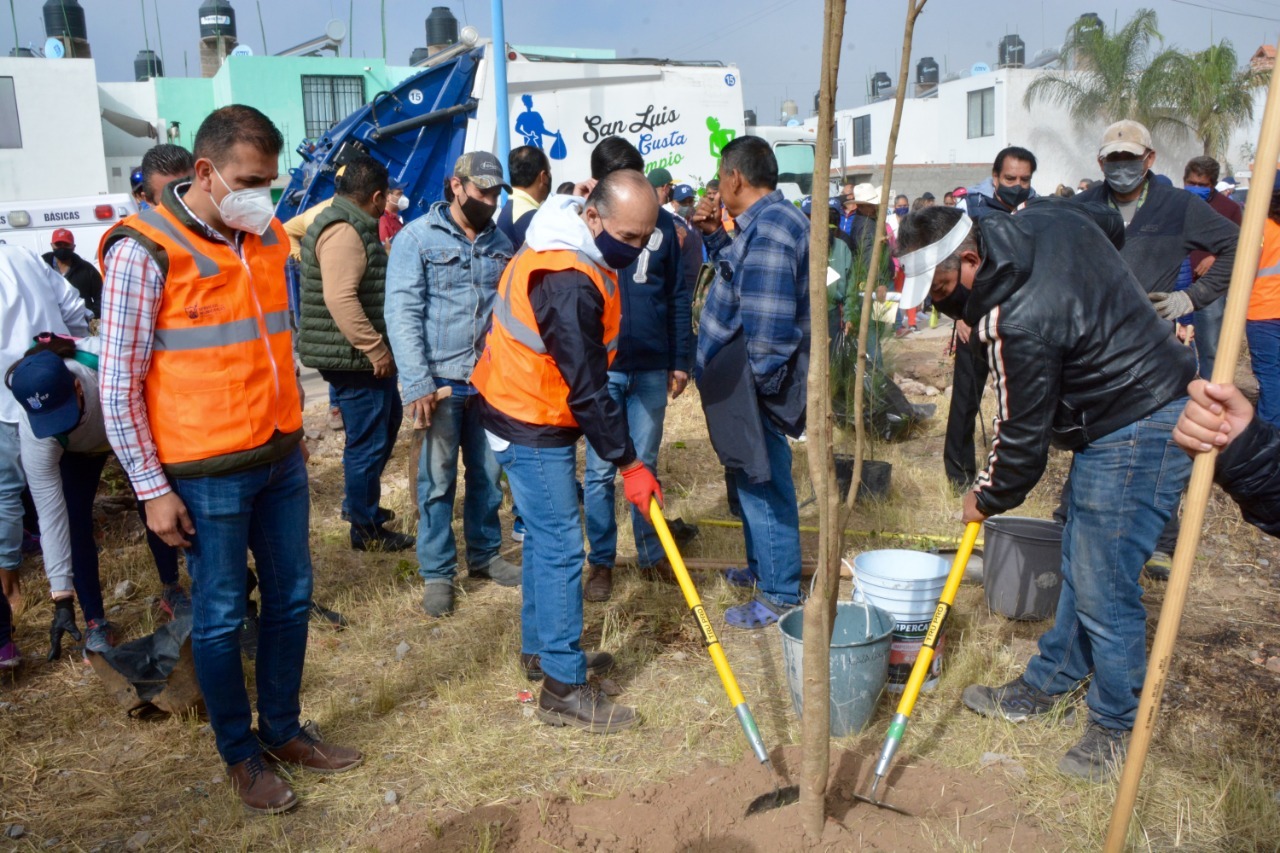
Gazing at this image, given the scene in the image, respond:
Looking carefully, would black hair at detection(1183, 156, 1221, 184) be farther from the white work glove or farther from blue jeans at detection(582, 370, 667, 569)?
blue jeans at detection(582, 370, 667, 569)

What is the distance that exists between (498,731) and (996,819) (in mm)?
1710

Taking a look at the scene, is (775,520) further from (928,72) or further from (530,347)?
(928,72)

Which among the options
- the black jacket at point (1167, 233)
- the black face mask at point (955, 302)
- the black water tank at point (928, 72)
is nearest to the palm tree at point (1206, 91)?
the black water tank at point (928, 72)

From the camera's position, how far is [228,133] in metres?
2.87

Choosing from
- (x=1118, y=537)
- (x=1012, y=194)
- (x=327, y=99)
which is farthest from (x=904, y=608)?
(x=327, y=99)

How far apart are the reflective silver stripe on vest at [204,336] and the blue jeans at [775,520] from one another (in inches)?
84.4

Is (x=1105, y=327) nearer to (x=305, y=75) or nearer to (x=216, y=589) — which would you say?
(x=216, y=589)

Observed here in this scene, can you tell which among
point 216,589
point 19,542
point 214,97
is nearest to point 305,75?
point 214,97

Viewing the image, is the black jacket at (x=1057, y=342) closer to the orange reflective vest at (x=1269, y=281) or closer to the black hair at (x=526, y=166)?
the black hair at (x=526, y=166)

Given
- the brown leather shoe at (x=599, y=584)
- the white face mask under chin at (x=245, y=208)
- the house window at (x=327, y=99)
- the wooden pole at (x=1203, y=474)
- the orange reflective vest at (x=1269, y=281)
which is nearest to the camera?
the wooden pole at (x=1203, y=474)

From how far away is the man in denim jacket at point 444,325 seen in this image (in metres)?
4.63

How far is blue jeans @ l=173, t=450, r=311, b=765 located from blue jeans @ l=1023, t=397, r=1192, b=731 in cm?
247

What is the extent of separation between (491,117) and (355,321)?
6.53m

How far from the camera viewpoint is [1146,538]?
3.07 metres
